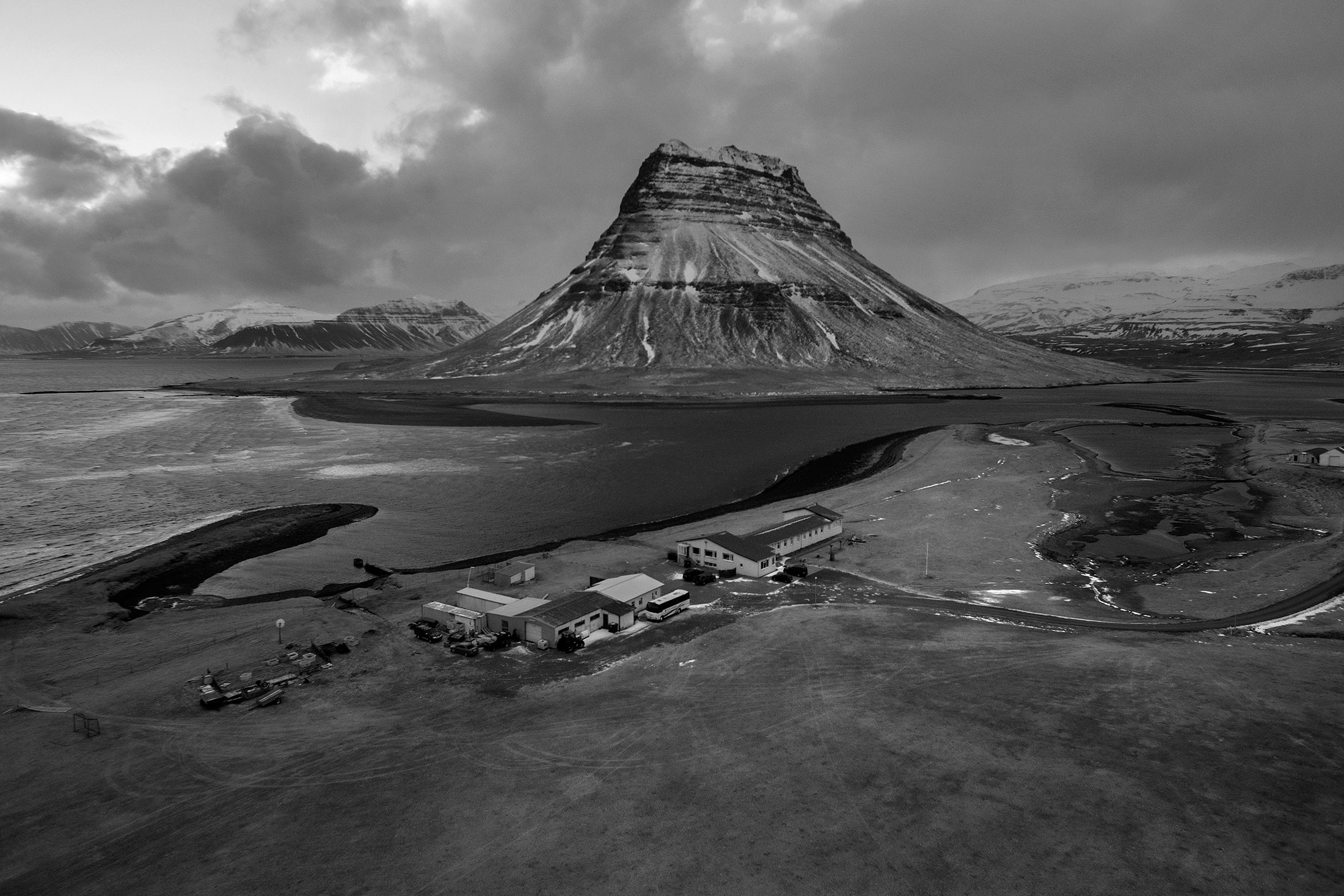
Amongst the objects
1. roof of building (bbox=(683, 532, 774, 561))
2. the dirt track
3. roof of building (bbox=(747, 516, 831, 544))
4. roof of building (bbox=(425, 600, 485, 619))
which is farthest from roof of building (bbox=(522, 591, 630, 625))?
roof of building (bbox=(747, 516, 831, 544))

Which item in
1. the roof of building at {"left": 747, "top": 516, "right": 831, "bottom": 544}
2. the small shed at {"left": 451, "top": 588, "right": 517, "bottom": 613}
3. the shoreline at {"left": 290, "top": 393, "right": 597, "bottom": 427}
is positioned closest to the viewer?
the small shed at {"left": 451, "top": 588, "right": 517, "bottom": 613}

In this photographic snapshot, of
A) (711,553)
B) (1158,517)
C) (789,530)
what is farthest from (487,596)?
(1158,517)

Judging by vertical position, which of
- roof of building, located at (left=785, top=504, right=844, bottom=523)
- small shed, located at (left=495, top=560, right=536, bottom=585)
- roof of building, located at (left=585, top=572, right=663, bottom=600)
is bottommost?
small shed, located at (left=495, top=560, right=536, bottom=585)

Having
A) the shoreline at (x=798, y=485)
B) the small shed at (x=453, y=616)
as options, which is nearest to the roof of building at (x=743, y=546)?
the shoreline at (x=798, y=485)

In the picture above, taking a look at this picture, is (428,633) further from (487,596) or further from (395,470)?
(395,470)

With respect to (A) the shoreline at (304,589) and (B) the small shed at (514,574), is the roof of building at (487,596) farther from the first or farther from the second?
(A) the shoreline at (304,589)

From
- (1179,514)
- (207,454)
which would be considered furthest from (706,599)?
(207,454)

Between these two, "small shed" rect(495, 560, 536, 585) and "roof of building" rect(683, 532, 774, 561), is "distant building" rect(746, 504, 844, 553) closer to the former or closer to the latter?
"roof of building" rect(683, 532, 774, 561)
